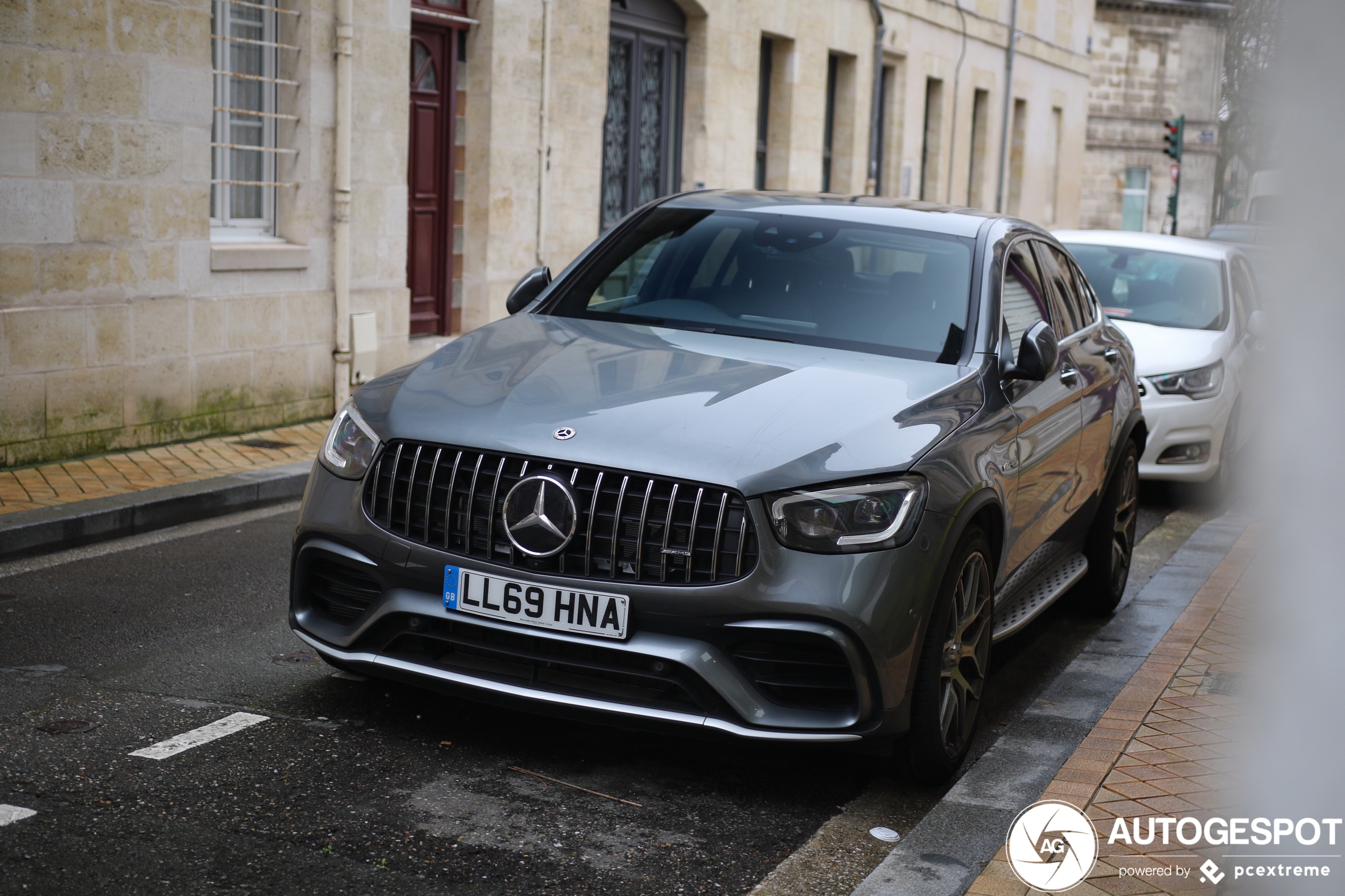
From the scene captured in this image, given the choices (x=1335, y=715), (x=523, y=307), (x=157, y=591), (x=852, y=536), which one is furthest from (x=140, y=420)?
(x=1335, y=715)

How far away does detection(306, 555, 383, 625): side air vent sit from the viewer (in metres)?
4.41

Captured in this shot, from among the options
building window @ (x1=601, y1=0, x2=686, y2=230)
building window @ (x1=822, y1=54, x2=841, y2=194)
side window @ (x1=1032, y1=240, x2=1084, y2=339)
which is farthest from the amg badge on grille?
building window @ (x1=822, y1=54, x2=841, y2=194)

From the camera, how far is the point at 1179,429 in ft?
32.0

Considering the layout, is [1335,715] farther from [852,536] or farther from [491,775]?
[491,775]

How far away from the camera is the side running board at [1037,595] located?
207 inches

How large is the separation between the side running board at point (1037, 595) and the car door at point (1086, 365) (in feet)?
0.74

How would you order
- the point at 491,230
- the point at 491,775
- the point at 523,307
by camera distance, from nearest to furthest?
1. the point at 491,775
2. the point at 523,307
3. the point at 491,230

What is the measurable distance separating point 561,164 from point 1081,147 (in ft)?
70.6

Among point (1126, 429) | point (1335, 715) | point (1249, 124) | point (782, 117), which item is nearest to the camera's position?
point (1249, 124)

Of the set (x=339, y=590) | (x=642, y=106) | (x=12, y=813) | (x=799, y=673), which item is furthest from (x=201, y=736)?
(x=642, y=106)

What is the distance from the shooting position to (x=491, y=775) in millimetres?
4332

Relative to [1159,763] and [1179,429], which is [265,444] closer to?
[1179,429]

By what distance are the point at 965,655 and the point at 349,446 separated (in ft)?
6.32

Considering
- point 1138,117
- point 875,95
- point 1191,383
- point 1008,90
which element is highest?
point 1138,117
